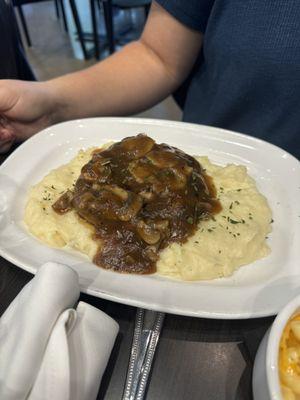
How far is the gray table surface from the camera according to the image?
4.03 ft

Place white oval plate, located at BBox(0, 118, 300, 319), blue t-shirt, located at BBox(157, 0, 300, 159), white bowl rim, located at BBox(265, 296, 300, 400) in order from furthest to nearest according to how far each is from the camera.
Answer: blue t-shirt, located at BBox(157, 0, 300, 159), white oval plate, located at BBox(0, 118, 300, 319), white bowl rim, located at BBox(265, 296, 300, 400)

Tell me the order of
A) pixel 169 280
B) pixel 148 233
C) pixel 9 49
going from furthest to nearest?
pixel 9 49 → pixel 148 233 → pixel 169 280

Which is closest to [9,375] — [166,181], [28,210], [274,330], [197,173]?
[274,330]

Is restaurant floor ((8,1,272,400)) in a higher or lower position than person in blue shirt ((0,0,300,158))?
lower

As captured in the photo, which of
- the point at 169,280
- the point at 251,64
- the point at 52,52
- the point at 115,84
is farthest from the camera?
the point at 52,52

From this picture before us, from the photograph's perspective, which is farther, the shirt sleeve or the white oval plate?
the shirt sleeve

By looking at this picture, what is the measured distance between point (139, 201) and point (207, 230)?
349 millimetres

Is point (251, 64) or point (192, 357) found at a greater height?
point (251, 64)

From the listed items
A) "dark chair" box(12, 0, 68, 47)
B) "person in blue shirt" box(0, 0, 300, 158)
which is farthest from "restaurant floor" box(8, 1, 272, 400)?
"dark chair" box(12, 0, 68, 47)

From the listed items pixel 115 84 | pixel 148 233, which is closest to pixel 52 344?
pixel 148 233

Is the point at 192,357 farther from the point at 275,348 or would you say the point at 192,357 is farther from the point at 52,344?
the point at 52,344

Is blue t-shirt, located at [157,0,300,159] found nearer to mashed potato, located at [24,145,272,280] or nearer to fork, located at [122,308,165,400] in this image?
mashed potato, located at [24,145,272,280]

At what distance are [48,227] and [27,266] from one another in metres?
0.28

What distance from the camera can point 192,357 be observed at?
1320mm
